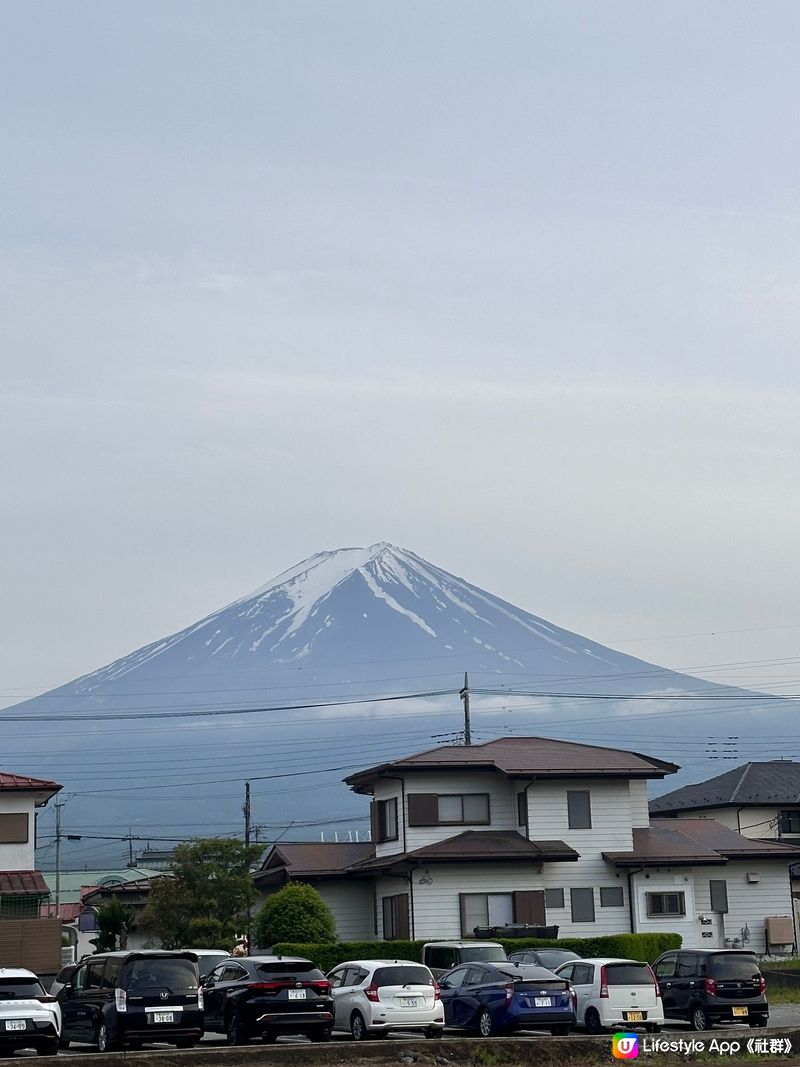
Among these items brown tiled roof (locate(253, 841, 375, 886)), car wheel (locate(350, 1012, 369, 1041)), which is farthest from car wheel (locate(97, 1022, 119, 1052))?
brown tiled roof (locate(253, 841, 375, 886))

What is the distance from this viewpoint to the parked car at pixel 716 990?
3028cm

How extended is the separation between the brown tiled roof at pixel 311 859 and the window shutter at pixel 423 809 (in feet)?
12.6

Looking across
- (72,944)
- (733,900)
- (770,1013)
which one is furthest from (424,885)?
(72,944)

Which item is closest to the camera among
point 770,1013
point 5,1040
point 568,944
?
point 5,1040

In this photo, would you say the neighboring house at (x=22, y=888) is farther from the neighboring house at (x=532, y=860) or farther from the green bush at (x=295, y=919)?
the neighboring house at (x=532, y=860)

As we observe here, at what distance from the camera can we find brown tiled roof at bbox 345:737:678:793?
164 feet

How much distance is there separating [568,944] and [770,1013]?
10.5 metres

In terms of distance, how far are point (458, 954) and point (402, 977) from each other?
7158 mm

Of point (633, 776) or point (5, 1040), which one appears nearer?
point (5, 1040)

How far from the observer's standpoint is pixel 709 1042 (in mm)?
24516

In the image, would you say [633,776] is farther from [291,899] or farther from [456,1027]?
[456,1027]

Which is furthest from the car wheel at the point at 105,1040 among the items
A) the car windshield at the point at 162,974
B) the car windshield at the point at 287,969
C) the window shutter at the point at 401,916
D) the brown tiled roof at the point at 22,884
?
the window shutter at the point at 401,916

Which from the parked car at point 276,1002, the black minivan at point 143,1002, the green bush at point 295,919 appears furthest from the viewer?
the green bush at point 295,919

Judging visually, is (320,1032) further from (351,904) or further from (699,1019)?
(351,904)
